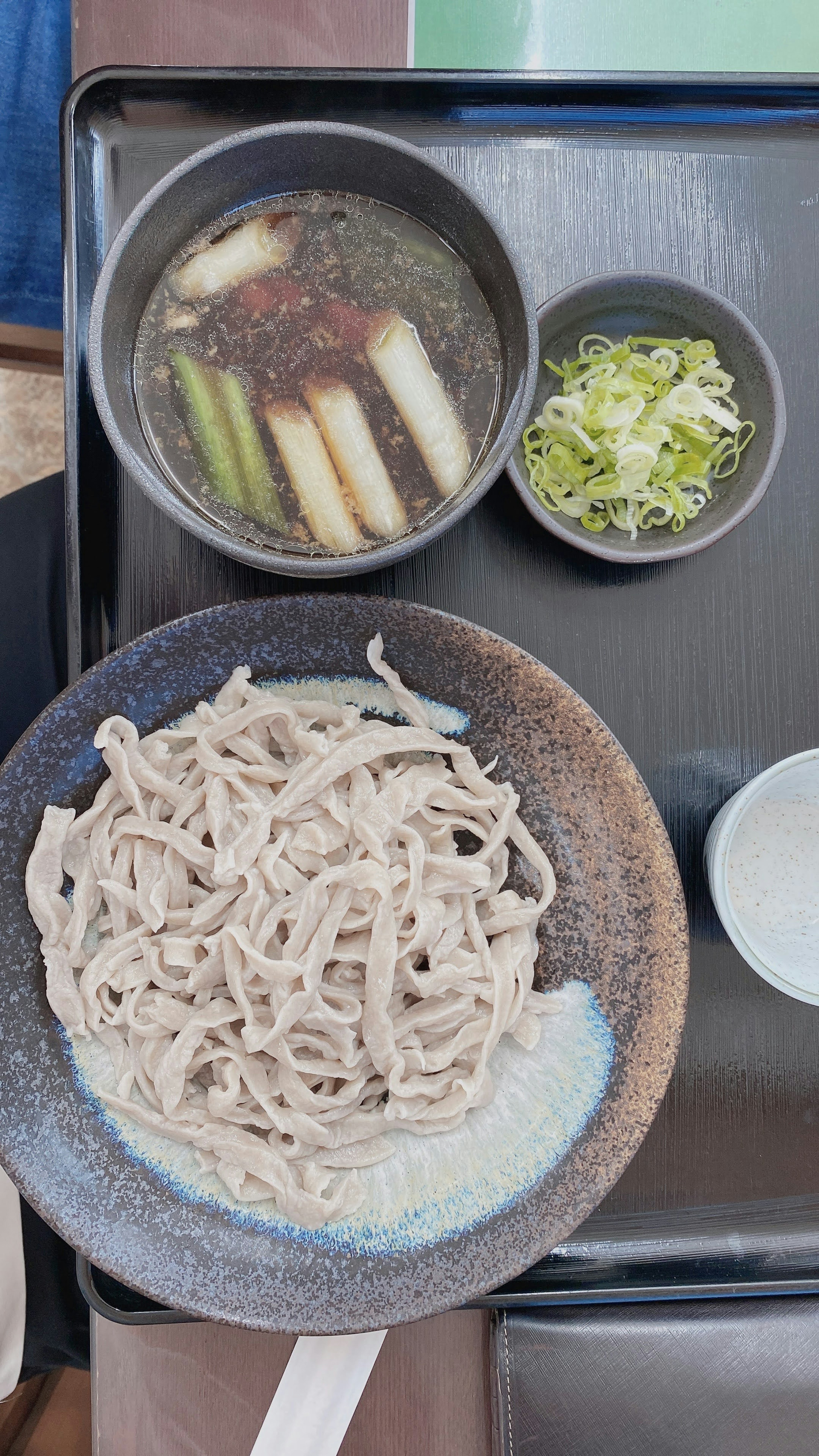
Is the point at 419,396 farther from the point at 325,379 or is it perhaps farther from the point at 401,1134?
the point at 401,1134

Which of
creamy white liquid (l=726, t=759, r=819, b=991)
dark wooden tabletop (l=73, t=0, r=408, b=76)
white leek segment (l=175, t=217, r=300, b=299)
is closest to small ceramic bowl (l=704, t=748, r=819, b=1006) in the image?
creamy white liquid (l=726, t=759, r=819, b=991)

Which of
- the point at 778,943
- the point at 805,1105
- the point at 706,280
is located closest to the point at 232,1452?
the point at 805,1105

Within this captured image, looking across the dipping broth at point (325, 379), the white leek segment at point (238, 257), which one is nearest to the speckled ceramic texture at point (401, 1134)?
the dipping broth at point (325, 379)

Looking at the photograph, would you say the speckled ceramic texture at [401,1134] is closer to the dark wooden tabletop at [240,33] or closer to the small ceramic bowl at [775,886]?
the small ceramic bowl at [775,886]

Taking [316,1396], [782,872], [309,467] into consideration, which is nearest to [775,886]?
[782,872]

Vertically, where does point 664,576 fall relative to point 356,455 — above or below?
below

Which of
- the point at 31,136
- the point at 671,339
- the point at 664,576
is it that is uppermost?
the point at 31,136

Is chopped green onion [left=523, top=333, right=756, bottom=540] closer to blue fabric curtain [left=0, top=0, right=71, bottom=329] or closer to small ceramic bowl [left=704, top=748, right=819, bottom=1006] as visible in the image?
small ceramic bowl [left=704, top=748, right=819, bottom=1006]
